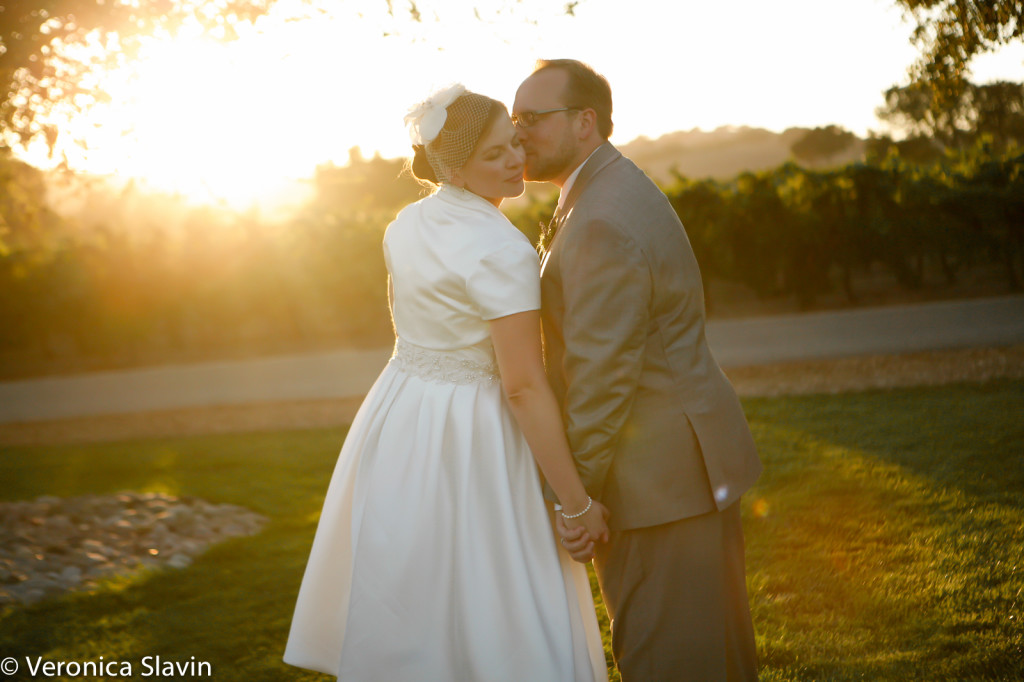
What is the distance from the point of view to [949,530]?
4953mm

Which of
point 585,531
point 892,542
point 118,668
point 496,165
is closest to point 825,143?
point 892,542

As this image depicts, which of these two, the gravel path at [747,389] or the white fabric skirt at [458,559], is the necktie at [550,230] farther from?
the gravel path at [747,389]

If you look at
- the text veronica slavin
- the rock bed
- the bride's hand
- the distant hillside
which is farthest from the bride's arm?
the distant hillside

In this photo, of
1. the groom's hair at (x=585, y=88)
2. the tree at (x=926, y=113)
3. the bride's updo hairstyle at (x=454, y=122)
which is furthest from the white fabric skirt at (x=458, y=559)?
the tree at (x=926, y=113)

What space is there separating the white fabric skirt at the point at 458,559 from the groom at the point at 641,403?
169 mm

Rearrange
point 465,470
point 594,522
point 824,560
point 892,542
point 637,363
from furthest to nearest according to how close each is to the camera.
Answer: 1. point 892,542
2. point 824,560
3. point 465,470
4. point 594,522
5. point 637,363

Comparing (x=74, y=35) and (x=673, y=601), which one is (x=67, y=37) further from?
(x=673, y=601)

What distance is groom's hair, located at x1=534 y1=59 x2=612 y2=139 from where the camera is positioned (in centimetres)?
262

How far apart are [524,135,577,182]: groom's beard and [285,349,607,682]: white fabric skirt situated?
70 cm

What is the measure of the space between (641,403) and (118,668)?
3.30 m

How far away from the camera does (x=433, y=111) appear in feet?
8.41

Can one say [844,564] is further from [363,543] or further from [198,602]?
[198,602]

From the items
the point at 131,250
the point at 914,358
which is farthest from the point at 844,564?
the point at 131,250

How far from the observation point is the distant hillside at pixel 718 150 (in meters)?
70.1
